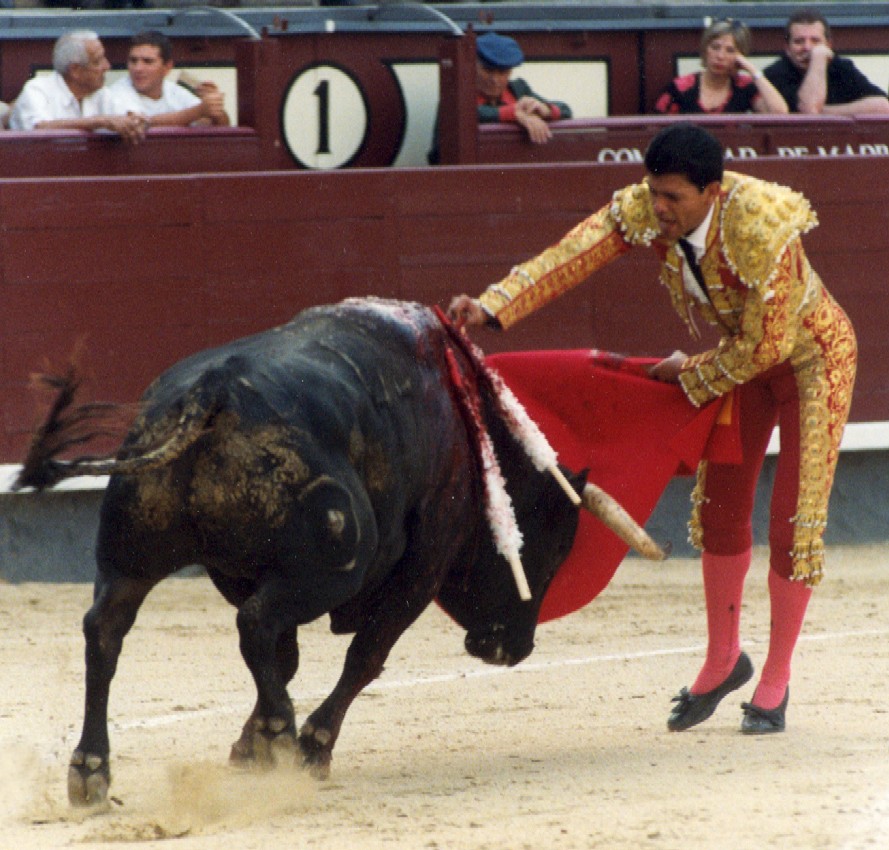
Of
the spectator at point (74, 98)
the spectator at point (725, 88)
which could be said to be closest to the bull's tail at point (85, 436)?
the spectator at point (74, 98)

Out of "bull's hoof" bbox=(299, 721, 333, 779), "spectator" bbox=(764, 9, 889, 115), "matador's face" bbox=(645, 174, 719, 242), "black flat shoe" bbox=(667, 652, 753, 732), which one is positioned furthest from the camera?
"spectator" bbox=(764, 9, 889, 115)

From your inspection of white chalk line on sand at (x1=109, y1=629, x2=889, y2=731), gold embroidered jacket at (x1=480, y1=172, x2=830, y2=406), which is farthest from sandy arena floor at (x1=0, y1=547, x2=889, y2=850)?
gold embroidered jacket at (x1=480, y1=172, x2=830, y2=406)

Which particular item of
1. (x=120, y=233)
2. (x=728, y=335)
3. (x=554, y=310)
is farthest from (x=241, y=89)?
(x=728, y=335)

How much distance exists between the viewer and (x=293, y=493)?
2.97 meters

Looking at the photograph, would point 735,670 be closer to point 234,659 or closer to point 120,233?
point 234,659

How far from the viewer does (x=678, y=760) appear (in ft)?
11.8

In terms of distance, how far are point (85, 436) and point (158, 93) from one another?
133 inches

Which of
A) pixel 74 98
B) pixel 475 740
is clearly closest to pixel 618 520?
pixel 475 740

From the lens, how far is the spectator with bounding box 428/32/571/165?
Answer: 21.0 feet

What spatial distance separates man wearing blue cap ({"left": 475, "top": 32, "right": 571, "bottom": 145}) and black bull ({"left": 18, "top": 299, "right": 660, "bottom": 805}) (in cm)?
307

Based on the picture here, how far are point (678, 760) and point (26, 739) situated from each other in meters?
1.42

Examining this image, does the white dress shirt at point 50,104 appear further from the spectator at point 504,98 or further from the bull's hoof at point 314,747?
the bull's hoof at point 314,747

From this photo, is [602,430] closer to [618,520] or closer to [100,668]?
[618,520]

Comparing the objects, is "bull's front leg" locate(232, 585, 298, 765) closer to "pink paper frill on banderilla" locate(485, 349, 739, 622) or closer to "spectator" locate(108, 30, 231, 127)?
"pink paper frill on banderilla" locate(485, 349, 739, 622)
